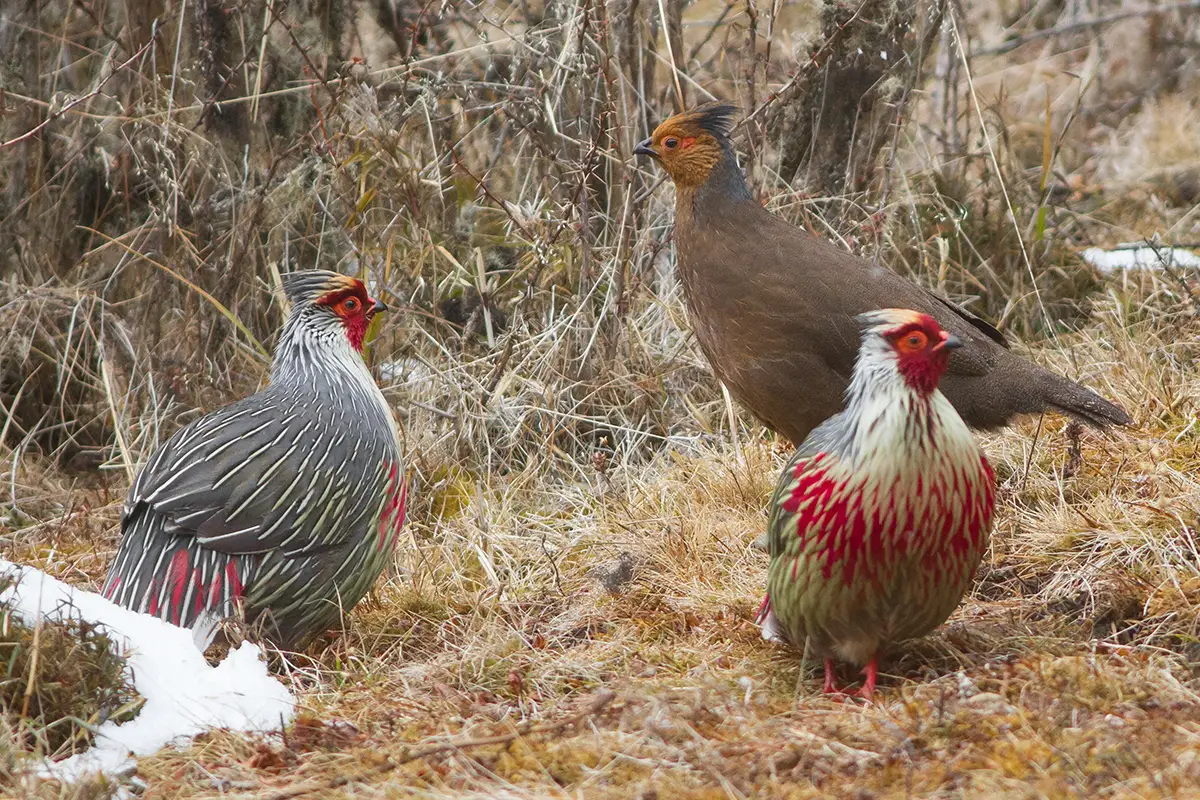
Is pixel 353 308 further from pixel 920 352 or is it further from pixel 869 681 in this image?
pixel 869 681

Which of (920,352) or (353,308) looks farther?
(353,308)

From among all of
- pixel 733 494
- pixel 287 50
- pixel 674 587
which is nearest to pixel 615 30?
pixel 287 50

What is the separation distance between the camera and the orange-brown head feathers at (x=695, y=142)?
16.6ft

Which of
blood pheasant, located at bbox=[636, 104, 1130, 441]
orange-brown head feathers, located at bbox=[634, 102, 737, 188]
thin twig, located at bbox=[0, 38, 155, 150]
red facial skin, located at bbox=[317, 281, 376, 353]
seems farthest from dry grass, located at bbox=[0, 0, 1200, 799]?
red facial skin, located at bbox=[317, 281, 376, 353]

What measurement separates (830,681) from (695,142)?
228 centimetres

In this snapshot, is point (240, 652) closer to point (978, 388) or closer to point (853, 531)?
point (853, 531)

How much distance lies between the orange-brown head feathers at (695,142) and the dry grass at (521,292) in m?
0.47

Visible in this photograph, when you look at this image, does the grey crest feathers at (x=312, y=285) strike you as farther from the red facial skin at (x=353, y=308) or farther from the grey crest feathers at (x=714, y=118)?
the grey crest feathers at (x=714, y=118)

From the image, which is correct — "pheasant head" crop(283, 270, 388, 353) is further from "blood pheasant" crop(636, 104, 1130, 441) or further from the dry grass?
"blood pheasant" crop(636, 104, 1130, 441)

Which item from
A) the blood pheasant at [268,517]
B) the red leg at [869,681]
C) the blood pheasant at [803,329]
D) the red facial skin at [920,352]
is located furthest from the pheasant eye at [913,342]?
the blood pheasant at [268,517]

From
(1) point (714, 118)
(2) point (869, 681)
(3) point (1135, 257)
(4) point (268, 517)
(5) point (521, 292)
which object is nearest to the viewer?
(2) point (869, 681)

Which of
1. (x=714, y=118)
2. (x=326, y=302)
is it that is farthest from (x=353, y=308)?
(x=714, y=118)

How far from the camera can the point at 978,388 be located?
469 centimetres

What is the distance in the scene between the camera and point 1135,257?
6.07 meters
